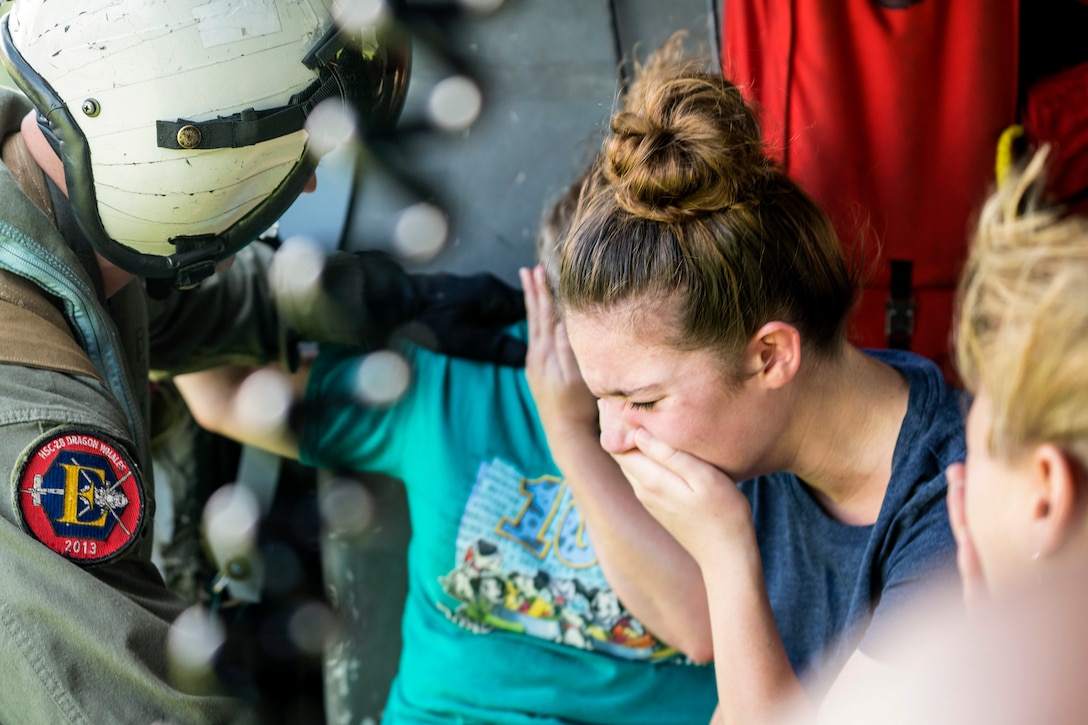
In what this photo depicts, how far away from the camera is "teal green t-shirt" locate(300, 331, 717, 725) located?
2113mm

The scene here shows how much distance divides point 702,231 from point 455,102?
148 cm

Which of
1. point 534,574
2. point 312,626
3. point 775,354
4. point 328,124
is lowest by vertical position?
point 312,626

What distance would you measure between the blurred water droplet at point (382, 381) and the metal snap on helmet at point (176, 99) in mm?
675

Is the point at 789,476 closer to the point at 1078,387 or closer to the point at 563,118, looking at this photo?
the point at 1078,387

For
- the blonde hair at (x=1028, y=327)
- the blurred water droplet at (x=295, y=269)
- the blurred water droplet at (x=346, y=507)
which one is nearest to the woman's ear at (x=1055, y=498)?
the blonde hair at (x=1028, y=327)

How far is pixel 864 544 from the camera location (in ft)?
5.58

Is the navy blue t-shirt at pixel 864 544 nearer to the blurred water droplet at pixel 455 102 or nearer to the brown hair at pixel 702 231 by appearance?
the brown hair at pixel 702 231

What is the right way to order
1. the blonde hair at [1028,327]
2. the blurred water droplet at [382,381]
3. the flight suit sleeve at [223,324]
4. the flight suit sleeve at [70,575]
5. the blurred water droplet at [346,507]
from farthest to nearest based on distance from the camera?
the blurred water droplet at [346,507], the blurred water droplet at [382,381], the flight suit sleeve at [223,324], the flight suit sleeve at [70,575], the blonde hair at [1028,327]

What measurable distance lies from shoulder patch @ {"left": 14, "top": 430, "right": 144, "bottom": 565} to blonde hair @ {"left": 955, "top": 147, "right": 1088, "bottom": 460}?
3.84 ft

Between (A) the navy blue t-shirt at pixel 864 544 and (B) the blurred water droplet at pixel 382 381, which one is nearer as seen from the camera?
(A) the navy blue t-shirt at pixel 864 544

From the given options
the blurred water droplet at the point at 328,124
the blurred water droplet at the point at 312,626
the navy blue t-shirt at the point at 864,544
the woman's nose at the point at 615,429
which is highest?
the blurred water droplet at the point at 328,124

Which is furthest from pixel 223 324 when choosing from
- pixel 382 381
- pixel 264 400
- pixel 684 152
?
pixel 684 152

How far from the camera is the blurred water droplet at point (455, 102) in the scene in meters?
2.81

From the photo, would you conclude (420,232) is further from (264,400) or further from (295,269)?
(264,400)
